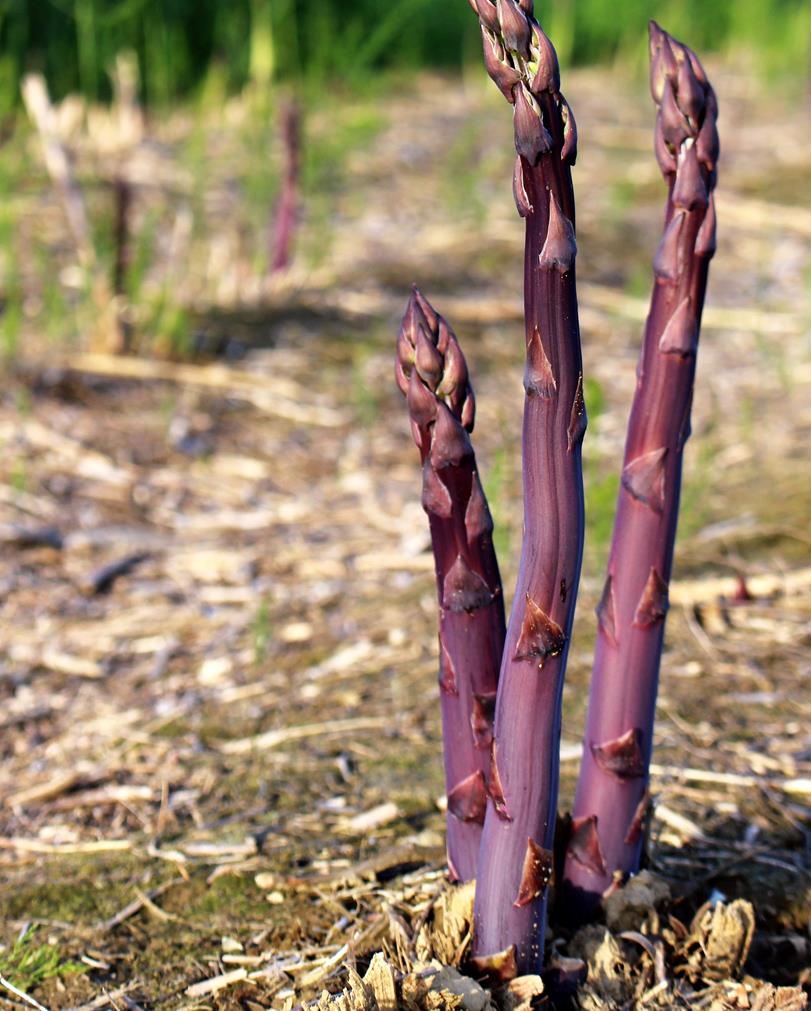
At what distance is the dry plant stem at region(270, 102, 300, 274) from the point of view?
423cm

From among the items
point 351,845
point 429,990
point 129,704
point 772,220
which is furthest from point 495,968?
point 772,220

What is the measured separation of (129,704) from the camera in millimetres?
2408

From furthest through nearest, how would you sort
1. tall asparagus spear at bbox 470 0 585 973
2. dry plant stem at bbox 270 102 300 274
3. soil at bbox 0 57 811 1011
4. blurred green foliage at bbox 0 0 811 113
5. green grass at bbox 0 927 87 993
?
1. blurred green foliage at bbox 0 0 811 113
2. dry plant stem at bbox 270 102 300 274
3. soil at bbox 0 57 811 1011
4. green grass at bbox 0 927 87 993
5. tall asparagus spear at bbox 470 0 585 973

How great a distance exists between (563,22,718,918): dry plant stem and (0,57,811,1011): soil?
157mm

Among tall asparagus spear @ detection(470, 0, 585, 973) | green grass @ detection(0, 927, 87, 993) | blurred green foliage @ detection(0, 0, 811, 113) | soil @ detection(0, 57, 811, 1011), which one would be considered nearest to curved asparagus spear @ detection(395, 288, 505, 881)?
tall asparagus spear @ detection(470, 0, 585, 973)

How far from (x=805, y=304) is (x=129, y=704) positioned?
332 centimetres

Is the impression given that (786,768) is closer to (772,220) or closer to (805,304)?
(805,304)

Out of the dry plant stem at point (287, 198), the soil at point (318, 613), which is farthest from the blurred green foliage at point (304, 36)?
the soil at point (318, 613)

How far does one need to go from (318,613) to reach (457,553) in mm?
1395

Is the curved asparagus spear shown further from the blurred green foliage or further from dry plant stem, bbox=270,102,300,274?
dry plant stem, bbox=270,102,300,274

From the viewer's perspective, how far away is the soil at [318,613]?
168 centimetres

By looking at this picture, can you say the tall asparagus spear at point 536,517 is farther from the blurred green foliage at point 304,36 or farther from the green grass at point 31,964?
the blurred green foliage at point 304,36

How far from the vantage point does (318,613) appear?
107 inches

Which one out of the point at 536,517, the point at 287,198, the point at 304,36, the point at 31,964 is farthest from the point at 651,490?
the point at 304,36
